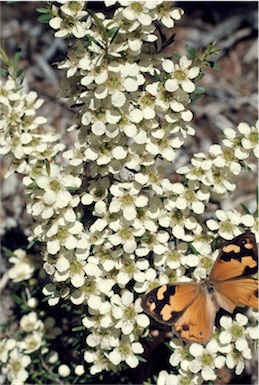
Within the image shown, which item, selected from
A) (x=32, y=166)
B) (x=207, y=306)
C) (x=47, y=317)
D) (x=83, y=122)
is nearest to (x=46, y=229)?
(x=32, y=166)

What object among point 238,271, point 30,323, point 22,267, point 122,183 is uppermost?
point 122,183

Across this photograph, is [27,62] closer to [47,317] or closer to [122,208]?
[47,317]

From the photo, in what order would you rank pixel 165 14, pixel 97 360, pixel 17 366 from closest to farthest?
pixel 165 14 < pixel 97 360 < pixel 17 366

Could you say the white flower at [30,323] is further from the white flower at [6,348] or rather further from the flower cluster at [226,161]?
the flower cluster at [226,161]

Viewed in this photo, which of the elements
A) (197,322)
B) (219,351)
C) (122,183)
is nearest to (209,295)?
(197,322)

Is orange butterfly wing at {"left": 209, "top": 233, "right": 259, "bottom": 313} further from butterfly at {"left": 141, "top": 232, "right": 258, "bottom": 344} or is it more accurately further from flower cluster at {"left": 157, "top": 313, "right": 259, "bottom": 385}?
flower cluster at {"left": 157, "top": 313, "right": 259, "bottom": 385}

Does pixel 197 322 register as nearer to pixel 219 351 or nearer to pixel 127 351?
pixel 219 351

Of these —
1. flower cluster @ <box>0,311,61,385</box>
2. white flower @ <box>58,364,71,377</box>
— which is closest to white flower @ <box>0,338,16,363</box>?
flower cluster @ <box>0,311,61,385</box>
